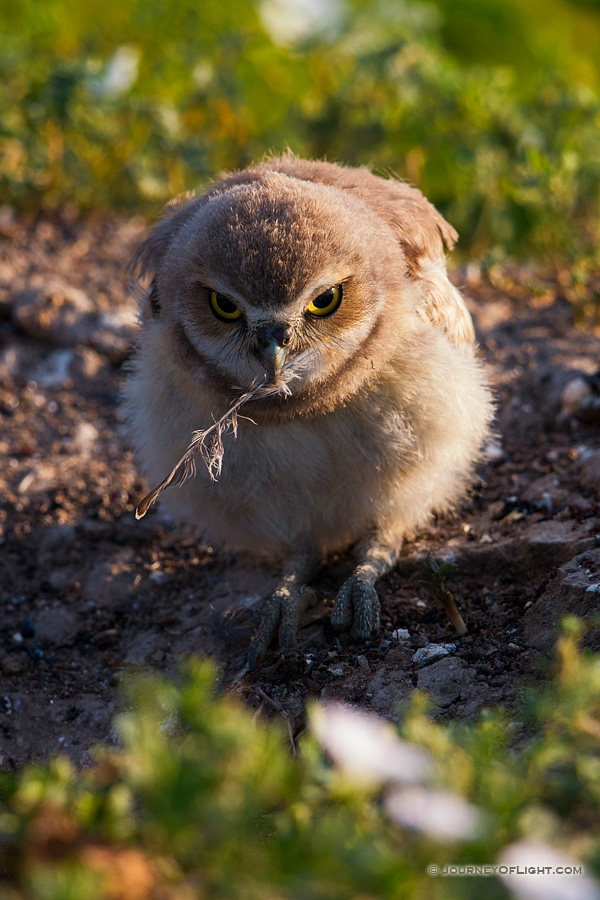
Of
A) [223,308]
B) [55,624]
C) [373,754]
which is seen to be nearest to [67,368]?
[55,624]

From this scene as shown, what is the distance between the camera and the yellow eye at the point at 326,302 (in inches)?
124

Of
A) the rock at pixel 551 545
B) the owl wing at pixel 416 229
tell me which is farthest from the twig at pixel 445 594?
the owl wing at pixel 416 229

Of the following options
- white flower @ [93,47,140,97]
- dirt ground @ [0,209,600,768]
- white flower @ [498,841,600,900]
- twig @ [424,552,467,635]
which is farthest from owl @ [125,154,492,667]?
white flower @ [93,47,140,97]

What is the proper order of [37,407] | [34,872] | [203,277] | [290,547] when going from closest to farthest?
[34,872], [203,277], [290,547], [37,407]

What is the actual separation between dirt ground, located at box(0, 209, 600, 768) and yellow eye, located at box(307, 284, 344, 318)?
108 centimetres

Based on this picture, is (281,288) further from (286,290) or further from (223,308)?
(223,308)

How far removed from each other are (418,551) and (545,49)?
21.1 ft

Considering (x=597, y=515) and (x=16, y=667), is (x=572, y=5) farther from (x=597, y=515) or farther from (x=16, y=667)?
(x=16, y=667)

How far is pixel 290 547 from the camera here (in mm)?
3916

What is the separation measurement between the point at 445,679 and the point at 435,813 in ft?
4.16

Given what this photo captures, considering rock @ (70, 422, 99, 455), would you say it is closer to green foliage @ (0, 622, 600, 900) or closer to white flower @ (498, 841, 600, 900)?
green foliage @ (0, 622, 600, 900)

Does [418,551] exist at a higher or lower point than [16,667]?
higher

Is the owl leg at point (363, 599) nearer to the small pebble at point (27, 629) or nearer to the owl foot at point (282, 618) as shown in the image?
the owl foot at point (282, 618)

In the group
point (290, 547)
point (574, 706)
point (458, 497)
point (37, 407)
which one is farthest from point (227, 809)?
point (37, 407)
